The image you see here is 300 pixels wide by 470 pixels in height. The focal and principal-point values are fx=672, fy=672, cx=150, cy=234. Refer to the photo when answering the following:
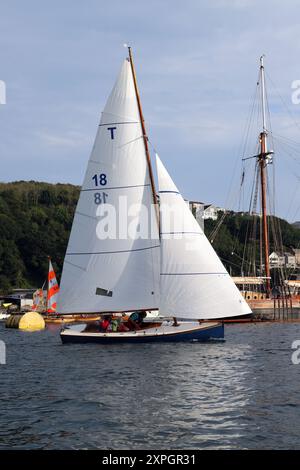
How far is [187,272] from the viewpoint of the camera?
40844mm

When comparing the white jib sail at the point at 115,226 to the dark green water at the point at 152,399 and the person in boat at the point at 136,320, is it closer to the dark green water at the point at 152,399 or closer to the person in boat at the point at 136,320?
the person in boat at the point at 136,320

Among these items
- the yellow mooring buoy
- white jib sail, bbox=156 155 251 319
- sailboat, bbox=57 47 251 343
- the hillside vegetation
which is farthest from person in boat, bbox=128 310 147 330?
the hillside vegetation

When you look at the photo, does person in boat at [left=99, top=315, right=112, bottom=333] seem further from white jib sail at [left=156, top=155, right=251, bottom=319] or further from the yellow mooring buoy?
the yellow mooring buoy

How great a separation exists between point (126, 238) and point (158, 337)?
22.3 feet

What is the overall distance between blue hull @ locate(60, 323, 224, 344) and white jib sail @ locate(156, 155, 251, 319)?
173 centimetres

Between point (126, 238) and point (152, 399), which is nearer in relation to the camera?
point (152, 399)

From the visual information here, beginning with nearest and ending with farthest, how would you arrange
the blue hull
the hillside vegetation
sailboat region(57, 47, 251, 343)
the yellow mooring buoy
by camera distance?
the blue hull → sailboat region(57, 47, 251, 343) → the yellow mooring buoy → the hillside vegetation

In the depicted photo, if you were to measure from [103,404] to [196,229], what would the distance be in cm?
2016

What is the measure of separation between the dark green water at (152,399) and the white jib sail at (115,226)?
4927 millimetres

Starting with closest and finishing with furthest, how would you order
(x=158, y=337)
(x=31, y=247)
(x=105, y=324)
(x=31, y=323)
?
(x=158, y=337)
(x=105, y=324)
(x=31, y=323)
(x=31, y=247)

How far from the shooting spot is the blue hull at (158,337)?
4188 cm

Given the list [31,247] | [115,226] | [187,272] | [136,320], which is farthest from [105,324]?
[31,247]

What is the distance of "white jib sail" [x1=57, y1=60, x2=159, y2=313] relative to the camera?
43.5m

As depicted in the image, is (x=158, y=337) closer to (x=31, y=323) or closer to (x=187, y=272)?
(x=187, y=272)
